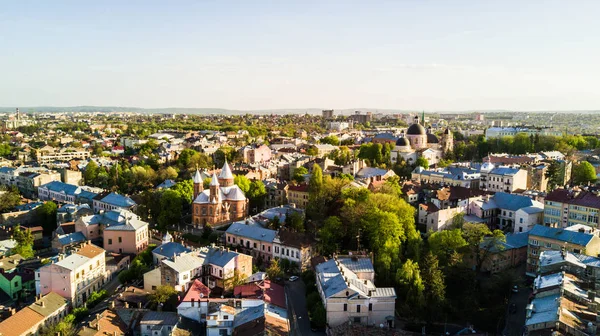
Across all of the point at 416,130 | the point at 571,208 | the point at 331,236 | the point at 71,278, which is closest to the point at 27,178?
the point at 71,278

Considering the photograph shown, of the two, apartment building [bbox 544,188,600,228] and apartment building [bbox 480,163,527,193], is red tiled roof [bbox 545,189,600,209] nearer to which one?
apartment building [bbox 544,188,600,228]

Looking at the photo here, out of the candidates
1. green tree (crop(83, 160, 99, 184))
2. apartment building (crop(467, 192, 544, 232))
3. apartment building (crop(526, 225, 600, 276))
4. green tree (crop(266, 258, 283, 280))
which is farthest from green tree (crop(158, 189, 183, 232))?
apartment building (crop(526, 225, 600, 276))

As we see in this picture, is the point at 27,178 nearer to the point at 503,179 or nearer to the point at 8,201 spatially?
the point at 8,201

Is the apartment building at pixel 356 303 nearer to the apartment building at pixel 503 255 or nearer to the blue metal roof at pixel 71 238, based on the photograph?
the apartment building at pixel 503 255

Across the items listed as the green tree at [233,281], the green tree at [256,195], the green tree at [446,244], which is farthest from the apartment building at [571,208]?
the green tree at [256,195]

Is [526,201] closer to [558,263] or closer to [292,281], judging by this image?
[558,263]

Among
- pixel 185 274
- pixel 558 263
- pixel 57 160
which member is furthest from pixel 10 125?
pixel 558 263
